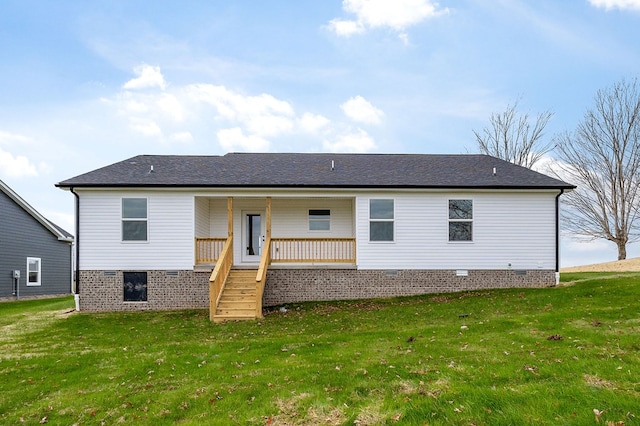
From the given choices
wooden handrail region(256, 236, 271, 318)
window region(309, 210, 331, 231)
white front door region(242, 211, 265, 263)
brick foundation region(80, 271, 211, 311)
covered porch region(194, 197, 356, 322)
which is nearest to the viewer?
wooden handrail region(256, 236, 271, 318)

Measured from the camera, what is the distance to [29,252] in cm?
2417

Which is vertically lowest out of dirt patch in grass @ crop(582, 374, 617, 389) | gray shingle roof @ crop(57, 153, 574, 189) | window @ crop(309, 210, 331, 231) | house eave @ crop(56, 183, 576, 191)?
dirt patch in grass @ crop(582, 374, 617, 389)

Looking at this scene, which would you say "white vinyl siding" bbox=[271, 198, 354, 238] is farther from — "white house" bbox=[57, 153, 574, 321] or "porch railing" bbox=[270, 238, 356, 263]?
"porch railing" bbox=[270, 238, 356, 263]

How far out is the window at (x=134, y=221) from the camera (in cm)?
1541

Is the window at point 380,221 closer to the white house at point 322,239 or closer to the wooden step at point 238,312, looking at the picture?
the white house at point 322,239

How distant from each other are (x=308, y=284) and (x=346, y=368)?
27.3 feet

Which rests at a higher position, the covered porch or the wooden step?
A: the covered porch

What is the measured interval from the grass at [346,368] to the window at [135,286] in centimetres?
246

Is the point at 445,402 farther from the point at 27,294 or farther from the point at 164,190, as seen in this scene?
the point at 27,294

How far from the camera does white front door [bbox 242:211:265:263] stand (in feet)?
57.7

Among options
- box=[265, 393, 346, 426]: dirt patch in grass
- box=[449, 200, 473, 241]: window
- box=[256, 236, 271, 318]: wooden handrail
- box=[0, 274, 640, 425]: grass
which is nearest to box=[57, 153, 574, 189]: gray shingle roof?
box=[449, 200, 473, 241]: window

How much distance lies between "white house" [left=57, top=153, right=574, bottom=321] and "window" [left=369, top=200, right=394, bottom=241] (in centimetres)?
3

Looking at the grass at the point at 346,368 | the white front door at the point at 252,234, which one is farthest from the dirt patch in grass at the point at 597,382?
the white front door at the point at 252,234

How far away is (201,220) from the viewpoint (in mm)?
16453
